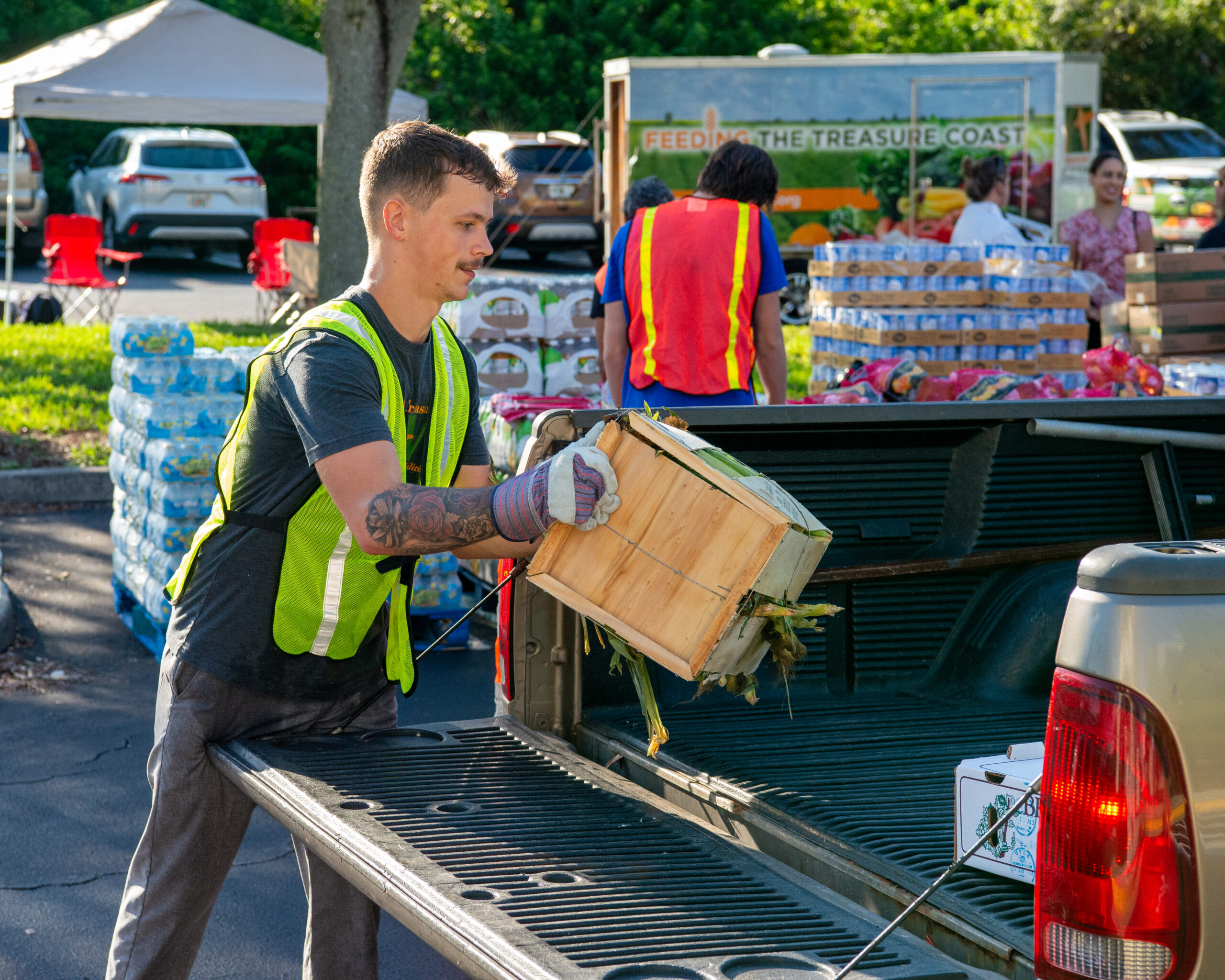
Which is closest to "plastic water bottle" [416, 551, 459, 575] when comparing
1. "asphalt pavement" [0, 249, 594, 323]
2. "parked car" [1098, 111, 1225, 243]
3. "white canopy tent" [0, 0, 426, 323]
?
"white canopy tent" [0, 0, 426, 323]

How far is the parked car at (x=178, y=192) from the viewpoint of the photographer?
73.0 ft

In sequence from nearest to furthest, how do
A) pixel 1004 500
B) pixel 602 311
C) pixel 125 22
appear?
pixel 1004 500
pixel 602 311
pixel 125 22

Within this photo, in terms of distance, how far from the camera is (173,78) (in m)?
14.5

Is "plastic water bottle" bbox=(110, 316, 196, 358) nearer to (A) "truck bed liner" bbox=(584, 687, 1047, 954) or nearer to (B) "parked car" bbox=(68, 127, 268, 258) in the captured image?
(A) "truck bed liner" bbox=(584, 687, 1047, 954)

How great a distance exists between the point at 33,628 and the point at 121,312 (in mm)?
12265

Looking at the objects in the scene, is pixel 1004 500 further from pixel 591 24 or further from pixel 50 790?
pixel 591 24

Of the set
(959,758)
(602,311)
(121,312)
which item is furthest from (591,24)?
(959,758)

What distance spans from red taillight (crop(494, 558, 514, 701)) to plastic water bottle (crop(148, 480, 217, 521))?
315 cm

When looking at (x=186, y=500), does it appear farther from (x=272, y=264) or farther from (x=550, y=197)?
(x=550, y=197)

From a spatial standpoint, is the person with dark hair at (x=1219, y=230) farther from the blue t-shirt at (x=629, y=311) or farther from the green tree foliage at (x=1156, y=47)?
the green tree foliage at (x=1156, y=47)

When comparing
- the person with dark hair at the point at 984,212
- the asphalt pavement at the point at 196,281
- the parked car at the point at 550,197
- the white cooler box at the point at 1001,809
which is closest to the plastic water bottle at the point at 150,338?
the white cooler box at the point at 1001,809

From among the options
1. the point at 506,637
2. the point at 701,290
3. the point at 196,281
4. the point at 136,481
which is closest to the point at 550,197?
the point at 196,281

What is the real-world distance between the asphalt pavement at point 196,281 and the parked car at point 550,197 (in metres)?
0.51

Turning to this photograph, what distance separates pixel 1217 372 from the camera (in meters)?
7.84
